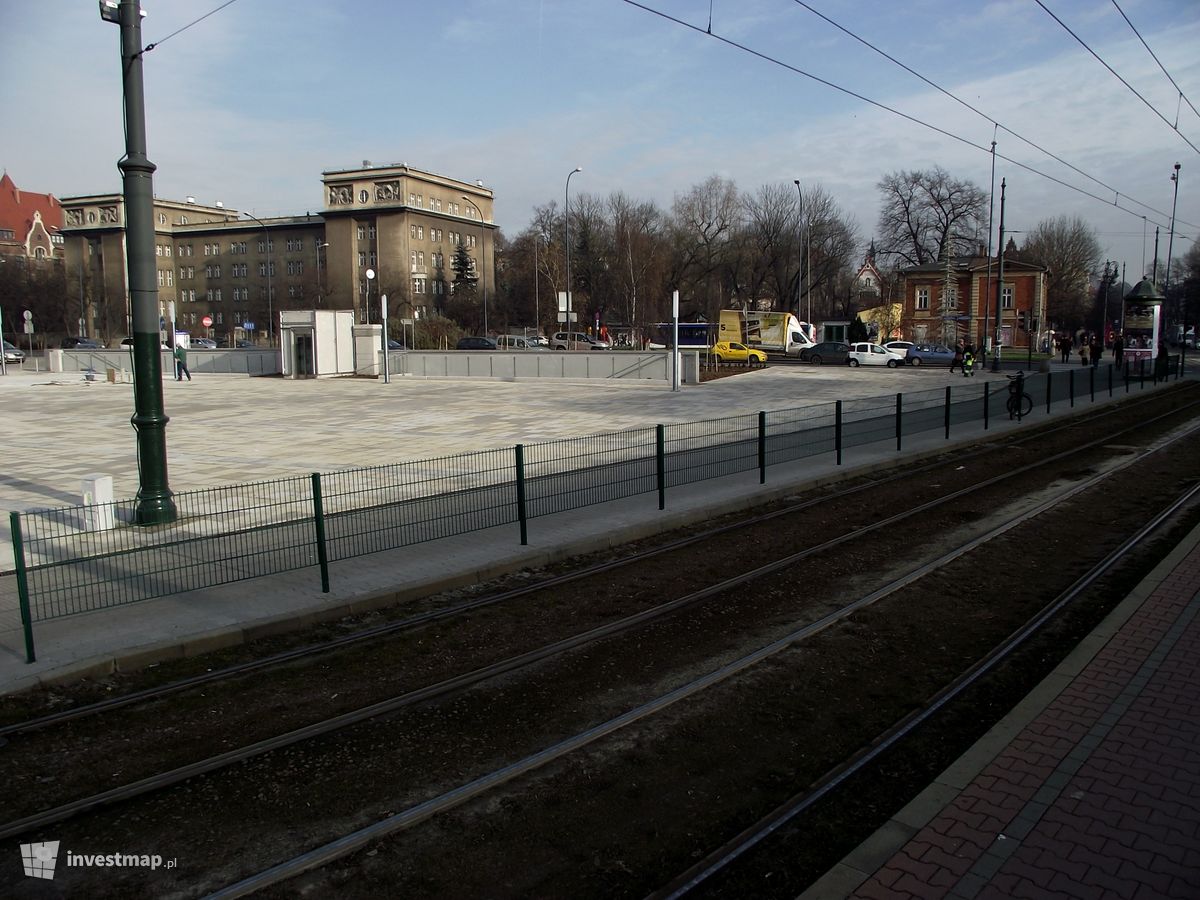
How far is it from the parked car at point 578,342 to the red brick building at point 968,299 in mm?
28965

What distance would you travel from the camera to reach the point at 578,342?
64.3 m

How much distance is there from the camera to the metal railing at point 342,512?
7759 mm

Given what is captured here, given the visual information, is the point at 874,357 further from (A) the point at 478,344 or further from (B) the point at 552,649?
(B) the point at 552,649

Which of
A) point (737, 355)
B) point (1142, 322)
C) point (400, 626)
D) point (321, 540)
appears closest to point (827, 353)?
point (737, 355)

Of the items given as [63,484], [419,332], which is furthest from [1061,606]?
[419,332]

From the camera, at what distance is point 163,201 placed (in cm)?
11538

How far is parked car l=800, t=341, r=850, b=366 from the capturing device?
55.0m

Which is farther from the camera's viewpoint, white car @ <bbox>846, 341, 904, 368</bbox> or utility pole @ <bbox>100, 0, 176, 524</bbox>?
white car @ <bbox>846, 341, 904, 368</bbox>

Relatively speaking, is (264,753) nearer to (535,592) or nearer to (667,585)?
(535,592)

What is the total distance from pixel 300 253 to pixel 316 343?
68.5 m

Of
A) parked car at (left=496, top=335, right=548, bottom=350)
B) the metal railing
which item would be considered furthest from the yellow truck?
the metal railing

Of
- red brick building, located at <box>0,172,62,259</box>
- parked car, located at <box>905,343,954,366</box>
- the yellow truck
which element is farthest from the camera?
red brick building, located at <box>0,172,62,259</box>

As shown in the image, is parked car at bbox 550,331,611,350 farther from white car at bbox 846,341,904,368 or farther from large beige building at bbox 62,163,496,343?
large beige building at bbox 62,163,496,343

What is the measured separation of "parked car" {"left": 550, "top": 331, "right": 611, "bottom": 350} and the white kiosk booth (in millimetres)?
15767
